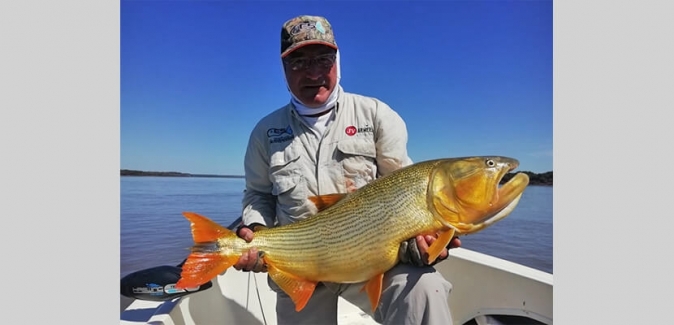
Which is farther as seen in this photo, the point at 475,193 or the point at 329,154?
the point at 329,154

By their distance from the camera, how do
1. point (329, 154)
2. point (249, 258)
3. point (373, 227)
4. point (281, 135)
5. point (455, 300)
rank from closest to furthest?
point (373, 227) < point (249, 258) < point (329, 154) < point (281, 135) < point (455, 300)

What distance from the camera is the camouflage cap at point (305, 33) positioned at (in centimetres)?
235

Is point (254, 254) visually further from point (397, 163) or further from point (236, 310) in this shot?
point (236, 310)

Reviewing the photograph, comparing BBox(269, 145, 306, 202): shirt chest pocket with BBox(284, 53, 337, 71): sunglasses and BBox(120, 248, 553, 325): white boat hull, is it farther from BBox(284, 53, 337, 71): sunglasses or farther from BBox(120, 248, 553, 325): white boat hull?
BBox(120, 248, 553, 325): white boat hull

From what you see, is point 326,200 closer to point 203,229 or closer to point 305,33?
point 203,229

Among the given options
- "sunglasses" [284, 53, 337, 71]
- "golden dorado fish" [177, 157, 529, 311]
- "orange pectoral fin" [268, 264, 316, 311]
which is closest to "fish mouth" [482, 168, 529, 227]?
"golden dorado fish" [177, 157, 529, 311]

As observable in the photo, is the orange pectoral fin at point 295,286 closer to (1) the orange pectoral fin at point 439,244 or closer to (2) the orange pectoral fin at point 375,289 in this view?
(2) the orange pectoral fin at point 375,289

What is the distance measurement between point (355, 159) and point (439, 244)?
798 mm

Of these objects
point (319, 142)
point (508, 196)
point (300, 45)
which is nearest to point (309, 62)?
point (300, 45)

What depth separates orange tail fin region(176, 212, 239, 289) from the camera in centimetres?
194

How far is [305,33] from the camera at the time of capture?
7.73 ft

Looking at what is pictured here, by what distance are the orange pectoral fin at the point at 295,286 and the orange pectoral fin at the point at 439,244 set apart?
629mm

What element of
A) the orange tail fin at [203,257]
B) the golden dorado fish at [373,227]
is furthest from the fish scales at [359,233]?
the orange tail fin at [203,257]

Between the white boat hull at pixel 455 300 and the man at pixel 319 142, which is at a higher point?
the man at pixel 319 142
